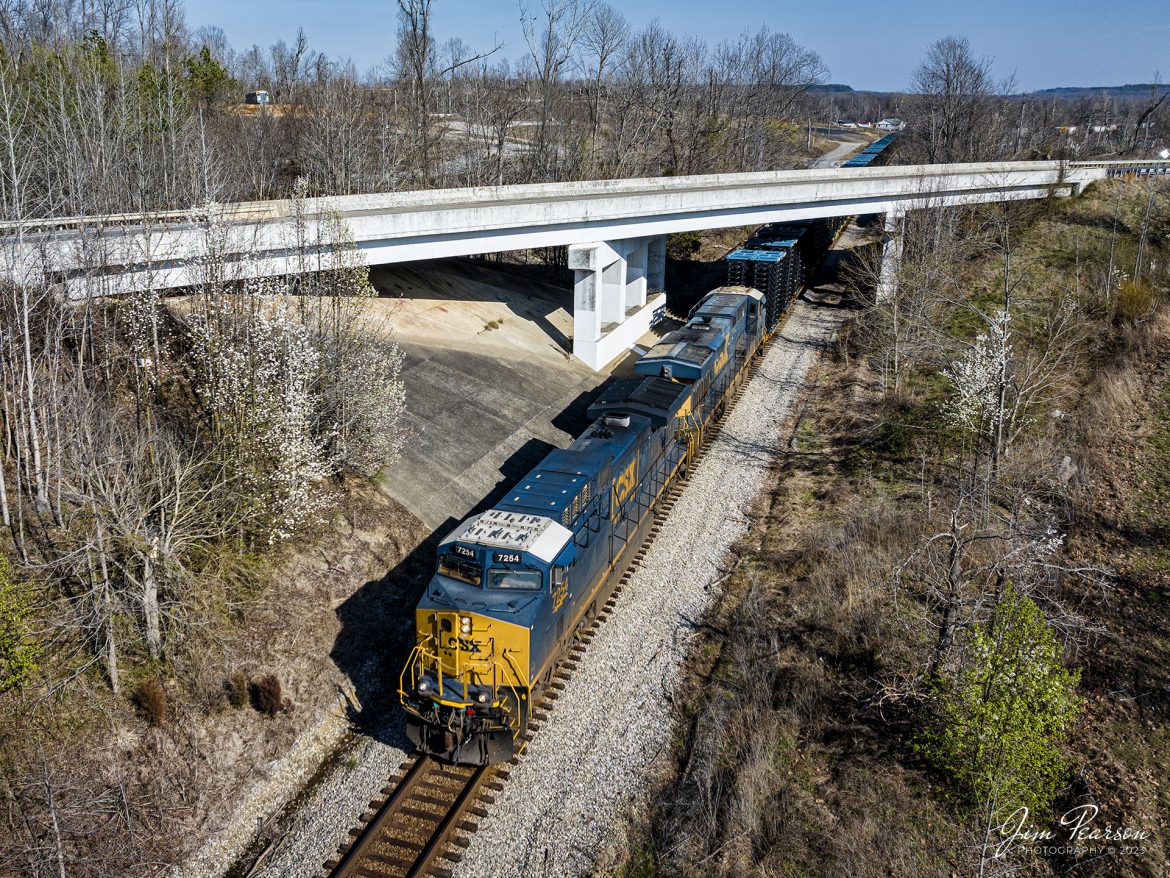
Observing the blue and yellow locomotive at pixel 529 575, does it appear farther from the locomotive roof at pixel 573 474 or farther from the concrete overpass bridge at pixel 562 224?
the concrete overpass bridge at pixel 562 224

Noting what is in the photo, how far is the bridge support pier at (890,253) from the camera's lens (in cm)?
3882

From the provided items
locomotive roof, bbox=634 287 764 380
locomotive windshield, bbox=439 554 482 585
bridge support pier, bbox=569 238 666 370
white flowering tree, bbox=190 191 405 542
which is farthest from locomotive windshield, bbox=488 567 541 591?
bridge support pier, bbox=569 238 666 370

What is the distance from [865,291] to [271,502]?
3526cm

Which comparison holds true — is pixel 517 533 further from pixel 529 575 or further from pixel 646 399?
pixel 646 399

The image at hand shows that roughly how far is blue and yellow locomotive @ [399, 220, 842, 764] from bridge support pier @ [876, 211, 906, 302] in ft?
63.5

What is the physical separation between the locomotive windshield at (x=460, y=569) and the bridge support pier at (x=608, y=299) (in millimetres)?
20929

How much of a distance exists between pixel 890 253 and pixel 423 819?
36.1m

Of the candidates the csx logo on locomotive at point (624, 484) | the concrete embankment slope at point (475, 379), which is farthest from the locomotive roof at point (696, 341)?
the csx logo on locomotive at point (624, 484)

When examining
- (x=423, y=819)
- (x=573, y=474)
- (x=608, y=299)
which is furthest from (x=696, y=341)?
(x=423, y=819)

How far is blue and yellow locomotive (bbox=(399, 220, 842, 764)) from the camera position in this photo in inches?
575

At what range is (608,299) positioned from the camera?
123 feet

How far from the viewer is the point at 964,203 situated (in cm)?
4484

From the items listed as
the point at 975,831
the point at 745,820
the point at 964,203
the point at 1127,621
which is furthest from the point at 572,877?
the point at 964,203

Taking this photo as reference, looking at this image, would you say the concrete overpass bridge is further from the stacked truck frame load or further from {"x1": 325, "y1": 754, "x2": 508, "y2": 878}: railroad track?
{"x1": 325, "y1": 754, "x2": 508, "y2": 878}: railroad track
